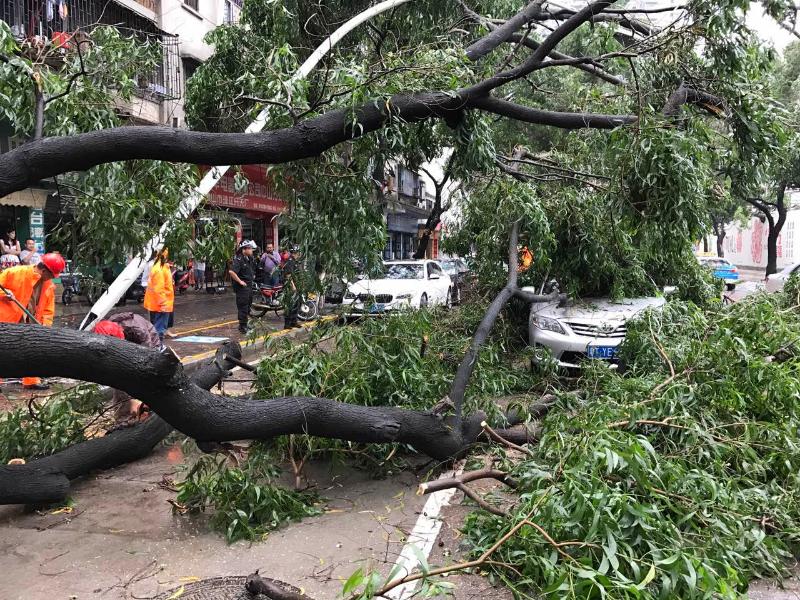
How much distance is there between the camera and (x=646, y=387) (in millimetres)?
5180

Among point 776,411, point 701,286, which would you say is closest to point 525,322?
point 701,286

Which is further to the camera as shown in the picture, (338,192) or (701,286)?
(701,286)

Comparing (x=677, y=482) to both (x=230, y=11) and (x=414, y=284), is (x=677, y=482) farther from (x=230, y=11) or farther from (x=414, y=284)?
(x=230, y=11)

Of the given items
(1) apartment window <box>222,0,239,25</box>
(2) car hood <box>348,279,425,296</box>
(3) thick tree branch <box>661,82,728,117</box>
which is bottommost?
(2) car hood <box>348,279,425,296</box>

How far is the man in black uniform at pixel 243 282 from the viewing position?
12953mm

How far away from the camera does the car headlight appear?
7940 millimetres

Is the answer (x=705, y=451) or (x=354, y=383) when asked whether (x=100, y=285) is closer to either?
(x=354, y=383)

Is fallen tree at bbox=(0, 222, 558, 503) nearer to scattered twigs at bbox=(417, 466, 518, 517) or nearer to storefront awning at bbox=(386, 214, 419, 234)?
scattered twigs at bbox=(417, 466, 518, 517)

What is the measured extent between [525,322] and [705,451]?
511 centimetres

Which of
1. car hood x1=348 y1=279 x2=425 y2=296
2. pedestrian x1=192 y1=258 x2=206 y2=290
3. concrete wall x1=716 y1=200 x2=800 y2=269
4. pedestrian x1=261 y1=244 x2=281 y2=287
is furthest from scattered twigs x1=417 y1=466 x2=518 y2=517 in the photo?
concrete wall x1=716 y1=200 x2=800 y2=269

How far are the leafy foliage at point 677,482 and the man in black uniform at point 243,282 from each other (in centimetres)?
883

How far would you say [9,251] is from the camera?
14.2 meters

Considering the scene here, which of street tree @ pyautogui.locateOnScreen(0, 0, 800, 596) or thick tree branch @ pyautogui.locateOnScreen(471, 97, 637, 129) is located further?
thick tree branch @ pyautogui.locateOnScreen(471, 97, 637, 129)

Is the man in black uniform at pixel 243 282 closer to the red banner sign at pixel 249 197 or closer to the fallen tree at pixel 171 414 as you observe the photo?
the red banner sign at pixel 249 197
